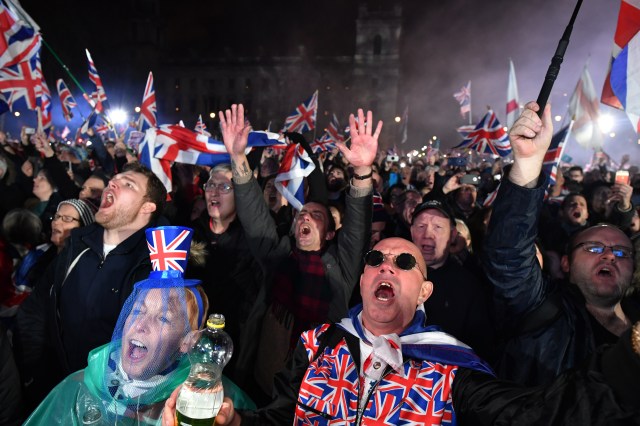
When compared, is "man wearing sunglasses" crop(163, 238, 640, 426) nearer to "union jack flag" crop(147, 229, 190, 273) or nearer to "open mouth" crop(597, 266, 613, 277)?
"union jack flag" crop(147, 229, 190, 273)

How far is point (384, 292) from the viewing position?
1910mm

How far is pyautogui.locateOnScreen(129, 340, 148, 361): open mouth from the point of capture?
68.1 inches

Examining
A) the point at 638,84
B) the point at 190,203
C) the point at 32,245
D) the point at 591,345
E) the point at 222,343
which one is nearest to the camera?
the point at 222,343

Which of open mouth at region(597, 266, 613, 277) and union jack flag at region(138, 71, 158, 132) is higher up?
union jack flag at region(138, 71, 158, 132)

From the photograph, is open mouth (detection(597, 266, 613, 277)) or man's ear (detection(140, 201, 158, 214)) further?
man's ear (detection(140, 201, 158, 214))

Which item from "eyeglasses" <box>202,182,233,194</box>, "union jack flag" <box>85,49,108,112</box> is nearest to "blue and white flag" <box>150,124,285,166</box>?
"eyeglasses" <box>202,182,233,194</box>

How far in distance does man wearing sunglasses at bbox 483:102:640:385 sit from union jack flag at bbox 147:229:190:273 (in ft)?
4.72

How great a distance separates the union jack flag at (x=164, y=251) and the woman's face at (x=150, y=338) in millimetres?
162

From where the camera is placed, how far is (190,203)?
20.1 ft

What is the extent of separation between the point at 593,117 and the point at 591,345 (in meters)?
8.29

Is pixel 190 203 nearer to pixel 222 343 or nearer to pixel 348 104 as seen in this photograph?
pixel 222 343

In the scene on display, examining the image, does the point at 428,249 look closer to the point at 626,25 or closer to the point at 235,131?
the point at 235,131

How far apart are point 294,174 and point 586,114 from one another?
726 cm

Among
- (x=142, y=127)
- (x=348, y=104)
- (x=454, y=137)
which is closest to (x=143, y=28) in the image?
(x=348, y=104)
